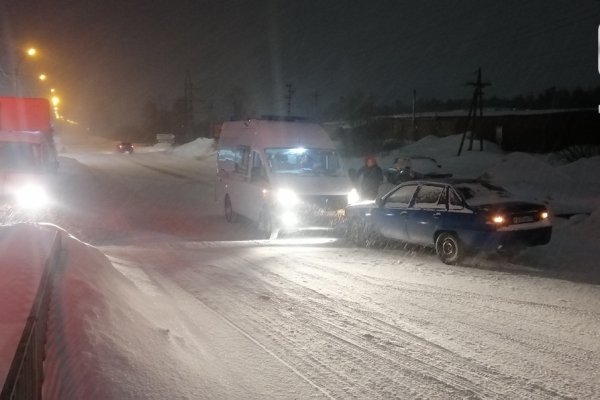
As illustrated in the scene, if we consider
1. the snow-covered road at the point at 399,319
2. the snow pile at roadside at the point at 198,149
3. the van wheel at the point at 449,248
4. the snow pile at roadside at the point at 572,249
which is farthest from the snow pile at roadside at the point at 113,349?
the snow pile at roadside at the point at 198,149

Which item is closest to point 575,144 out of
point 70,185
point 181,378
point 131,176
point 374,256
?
point 131,176

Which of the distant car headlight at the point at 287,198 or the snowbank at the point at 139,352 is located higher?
the distant car headlight at the point at 287,198

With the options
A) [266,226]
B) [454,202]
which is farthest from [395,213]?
[266,226]

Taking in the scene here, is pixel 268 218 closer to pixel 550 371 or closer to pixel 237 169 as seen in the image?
pixel 237 169

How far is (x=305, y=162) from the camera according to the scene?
1445cm

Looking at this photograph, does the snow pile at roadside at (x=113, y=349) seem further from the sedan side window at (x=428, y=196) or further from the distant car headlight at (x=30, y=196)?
the distant car headlight at (x=30, y=196)

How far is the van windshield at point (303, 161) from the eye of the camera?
14117 mm

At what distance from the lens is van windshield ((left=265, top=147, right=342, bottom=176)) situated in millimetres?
14117

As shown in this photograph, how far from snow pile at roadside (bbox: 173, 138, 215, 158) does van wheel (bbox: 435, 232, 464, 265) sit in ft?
157

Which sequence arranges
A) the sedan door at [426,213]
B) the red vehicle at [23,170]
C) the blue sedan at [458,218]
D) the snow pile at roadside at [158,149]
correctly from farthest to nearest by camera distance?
the snow pile at roadside at [158,149], the red vehicle at [23,170], the sedan door at [426,213], the blue sedan at [458,218]

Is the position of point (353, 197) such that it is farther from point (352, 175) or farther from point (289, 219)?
point (352, 175)

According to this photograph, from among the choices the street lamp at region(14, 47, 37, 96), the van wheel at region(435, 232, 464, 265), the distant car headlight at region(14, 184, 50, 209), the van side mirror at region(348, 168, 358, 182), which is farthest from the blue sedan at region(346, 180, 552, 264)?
the street lamp at region(14, 47, 37, 96)

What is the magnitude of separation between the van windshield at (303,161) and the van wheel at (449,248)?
14.4 ft

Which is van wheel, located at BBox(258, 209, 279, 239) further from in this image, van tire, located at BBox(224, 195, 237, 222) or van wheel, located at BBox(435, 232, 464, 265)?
van wheel, located at BBox(435, 232, 464, 265)
